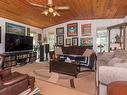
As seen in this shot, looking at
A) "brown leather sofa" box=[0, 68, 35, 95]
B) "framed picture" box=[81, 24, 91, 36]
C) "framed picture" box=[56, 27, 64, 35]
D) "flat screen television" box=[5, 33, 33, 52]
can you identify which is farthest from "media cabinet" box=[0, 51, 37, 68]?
"brown leather sofa" box=[0, 68, 35, 95]

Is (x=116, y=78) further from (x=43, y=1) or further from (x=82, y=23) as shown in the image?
(x=82, y=23)

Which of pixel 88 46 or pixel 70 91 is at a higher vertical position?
pixel 88 46

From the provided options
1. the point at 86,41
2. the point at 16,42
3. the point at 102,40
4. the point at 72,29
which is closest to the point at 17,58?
the point at 16,42

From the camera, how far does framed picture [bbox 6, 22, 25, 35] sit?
6.94 metres

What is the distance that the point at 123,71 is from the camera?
7.37 ft

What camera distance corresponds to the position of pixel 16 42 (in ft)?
23.1

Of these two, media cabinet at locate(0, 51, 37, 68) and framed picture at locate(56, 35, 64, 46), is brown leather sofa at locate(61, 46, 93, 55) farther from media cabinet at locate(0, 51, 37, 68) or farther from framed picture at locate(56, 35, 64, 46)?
media cabinet at locate(0, 51, 37, 68)

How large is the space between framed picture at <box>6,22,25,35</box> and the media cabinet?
3.61ft

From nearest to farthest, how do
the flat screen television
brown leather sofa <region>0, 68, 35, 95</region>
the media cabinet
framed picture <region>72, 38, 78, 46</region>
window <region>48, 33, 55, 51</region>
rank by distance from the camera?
brown leather sofa <region>0, 68, 35, 95</region> → the media cabinet → the flat screen television → framed picture <region>72, 38, 78, 46</region> → window <region>48, 33, 55, 51</region>

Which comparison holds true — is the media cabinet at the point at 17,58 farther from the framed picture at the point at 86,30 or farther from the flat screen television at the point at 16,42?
the framed picture at the point at 86,30

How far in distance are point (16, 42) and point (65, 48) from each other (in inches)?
111

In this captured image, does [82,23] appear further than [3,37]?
Yes

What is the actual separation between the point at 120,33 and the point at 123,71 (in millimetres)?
5426

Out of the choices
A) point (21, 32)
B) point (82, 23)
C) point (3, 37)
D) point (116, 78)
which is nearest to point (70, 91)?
point (116, 78)
